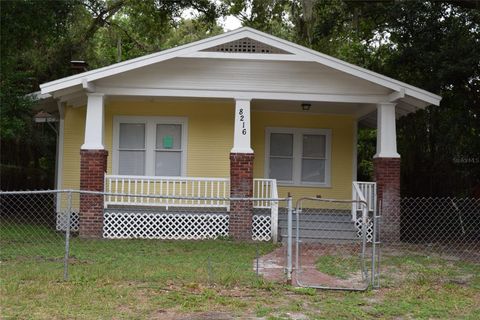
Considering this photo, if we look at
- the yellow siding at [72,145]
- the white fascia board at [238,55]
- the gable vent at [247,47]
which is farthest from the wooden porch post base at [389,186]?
the yellow siding at [72,145]

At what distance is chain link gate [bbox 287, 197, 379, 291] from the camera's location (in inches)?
332

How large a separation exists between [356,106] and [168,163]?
208 inches

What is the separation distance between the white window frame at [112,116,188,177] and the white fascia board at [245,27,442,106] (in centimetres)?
347

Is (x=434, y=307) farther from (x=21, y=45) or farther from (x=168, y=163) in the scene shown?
(x=21, y=45)

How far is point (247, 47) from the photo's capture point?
1398 cm

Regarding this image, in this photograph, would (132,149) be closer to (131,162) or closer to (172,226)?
(131,162)

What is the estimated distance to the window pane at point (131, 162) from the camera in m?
15.6

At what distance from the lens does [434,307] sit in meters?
7.45

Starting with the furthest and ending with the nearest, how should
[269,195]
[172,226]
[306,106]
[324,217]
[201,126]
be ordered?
[201,126] → [306,106] → [269,195] → [324,217] → [172,226]

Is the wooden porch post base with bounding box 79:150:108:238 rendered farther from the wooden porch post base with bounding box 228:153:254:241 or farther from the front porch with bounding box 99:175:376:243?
the wooden porch post base with bounding box 228:153:254:241

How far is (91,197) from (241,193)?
352 centimetres

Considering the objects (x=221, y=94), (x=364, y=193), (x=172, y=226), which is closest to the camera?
(x=221, y=94)

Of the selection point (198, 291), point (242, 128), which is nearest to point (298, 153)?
point (242, 128)

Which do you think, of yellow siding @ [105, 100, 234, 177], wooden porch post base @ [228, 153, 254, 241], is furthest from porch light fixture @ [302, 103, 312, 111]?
A: wooden porch post base @ [228, 153, 254, 241]
